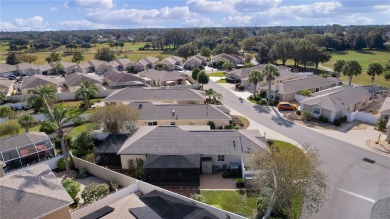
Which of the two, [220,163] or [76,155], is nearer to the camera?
[220,163]

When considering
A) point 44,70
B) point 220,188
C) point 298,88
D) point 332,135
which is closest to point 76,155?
point 220,188

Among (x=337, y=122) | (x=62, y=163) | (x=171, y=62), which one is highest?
(x=171, y=62)

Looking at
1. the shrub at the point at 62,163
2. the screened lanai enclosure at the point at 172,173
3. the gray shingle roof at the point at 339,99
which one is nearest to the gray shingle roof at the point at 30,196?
the screened lanai enclosure at the point at 172,173

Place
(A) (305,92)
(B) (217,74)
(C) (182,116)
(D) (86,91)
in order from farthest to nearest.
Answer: (B) (217,74) < (A) (305,92) < (D) (86,91) < (C) (182,116)

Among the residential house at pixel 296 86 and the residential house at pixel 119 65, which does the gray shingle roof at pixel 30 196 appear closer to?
the residential house at pixel 296 86

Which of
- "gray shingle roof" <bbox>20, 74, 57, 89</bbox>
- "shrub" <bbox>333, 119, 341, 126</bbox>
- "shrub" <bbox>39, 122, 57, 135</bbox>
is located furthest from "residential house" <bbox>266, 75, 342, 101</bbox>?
"gray shingle roof" <bbox>20, 74, 57, 89</bbox>

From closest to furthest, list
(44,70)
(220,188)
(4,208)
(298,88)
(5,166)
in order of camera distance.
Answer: (4,208)
(220,188)
(5,166)
(298,88)
(44,70)

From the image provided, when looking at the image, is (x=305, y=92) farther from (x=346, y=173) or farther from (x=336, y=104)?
(x=346, y=173)

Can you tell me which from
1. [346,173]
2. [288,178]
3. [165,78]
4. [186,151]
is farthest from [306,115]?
[165,78]

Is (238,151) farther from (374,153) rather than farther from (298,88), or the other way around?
(298,88)
